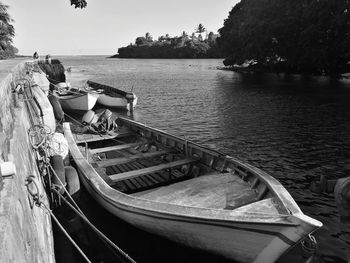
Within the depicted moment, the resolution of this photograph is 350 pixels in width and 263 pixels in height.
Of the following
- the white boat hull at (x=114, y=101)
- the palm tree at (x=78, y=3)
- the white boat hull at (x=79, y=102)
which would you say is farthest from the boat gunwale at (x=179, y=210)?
the white boat hull at (x=114, y=101)

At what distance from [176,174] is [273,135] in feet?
36.8

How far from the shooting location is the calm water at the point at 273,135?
930 centimetres

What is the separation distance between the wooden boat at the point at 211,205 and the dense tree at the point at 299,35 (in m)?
47.1

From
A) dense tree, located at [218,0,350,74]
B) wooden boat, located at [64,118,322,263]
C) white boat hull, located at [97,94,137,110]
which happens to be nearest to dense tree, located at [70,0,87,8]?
wooden boat, located at [64,118,322,263]

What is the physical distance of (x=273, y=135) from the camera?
70.1 ft

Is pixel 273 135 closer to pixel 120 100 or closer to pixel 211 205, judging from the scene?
pixel 211 205

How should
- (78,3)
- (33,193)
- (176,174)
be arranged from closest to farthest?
(33,193) < (78,3) < (176,174)

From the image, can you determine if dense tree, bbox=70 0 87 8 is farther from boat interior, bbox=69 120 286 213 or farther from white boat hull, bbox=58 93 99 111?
white boat hull, bbox=58 93 99 111

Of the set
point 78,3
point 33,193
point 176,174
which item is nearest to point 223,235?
point 33,193

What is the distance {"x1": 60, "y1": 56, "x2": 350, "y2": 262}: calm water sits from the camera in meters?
9.30

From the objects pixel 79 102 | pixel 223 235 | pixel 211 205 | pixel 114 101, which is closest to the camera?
pixel 223 235

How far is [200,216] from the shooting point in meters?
7.27

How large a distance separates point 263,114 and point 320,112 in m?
5.42

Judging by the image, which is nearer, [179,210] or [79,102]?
[179,210]
